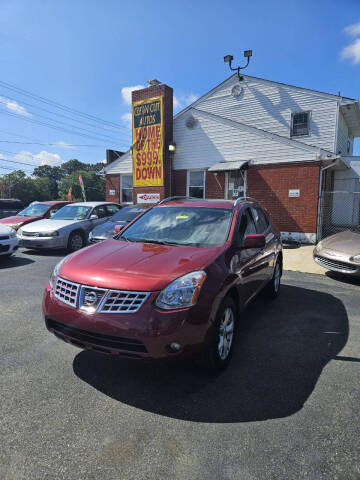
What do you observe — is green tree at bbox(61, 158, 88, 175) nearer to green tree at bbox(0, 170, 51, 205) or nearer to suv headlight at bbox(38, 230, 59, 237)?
green tree at bbox(0, 170, 51, 205)

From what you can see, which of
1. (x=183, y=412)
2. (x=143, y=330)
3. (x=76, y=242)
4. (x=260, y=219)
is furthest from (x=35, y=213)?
(x=183, y=412)

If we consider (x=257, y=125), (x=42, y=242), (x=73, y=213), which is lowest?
(x=42, y=242)

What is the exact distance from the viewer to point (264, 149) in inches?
495

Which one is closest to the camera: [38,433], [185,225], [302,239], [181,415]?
[38,433]

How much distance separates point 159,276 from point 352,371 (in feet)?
7.08

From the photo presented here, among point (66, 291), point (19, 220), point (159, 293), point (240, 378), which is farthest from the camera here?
point (19, 220)

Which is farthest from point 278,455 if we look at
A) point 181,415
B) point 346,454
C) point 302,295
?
point 302,295

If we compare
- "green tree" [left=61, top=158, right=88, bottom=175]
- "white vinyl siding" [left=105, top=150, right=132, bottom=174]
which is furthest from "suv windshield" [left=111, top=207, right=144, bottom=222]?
"green tree" [left=61, top=158, right=88, bottom=175]

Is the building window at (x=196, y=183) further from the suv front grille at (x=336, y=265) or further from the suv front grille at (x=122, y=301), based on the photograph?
the suv front grille at (x=122, y=301)

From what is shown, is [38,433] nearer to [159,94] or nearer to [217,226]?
[217,226]

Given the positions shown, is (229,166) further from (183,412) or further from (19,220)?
(183,412)

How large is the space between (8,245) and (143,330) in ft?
21.7

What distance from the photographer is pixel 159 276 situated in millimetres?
2648

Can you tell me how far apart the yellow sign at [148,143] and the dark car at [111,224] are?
493 cm
